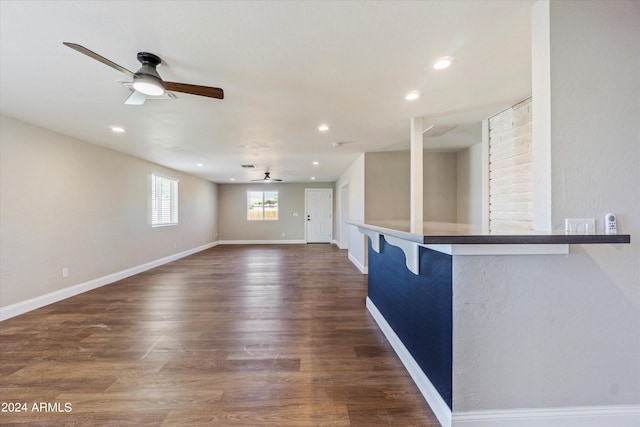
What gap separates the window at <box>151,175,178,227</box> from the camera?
18.4 feet

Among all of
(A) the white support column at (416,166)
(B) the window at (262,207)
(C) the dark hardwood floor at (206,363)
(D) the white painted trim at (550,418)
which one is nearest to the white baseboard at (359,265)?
(C) the dark hardwood floor at (206,363)

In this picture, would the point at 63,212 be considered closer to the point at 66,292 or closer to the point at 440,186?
the point at 66,292

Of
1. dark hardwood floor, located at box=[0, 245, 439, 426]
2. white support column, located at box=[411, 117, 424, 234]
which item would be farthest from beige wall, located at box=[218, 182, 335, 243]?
white support column, located at box=[411, 117, 424, 234]

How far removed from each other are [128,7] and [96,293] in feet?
13.0

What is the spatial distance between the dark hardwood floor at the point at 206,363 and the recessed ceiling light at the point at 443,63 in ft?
7.44

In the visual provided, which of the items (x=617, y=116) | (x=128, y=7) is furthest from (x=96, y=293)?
(x=617, y=116)

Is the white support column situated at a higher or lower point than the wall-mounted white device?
higher

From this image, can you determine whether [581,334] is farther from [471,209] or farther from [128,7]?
[471,209]

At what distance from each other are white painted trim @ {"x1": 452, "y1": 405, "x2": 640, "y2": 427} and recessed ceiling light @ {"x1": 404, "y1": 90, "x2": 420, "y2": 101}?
2366 millimetres

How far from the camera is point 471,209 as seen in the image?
14.5 feet

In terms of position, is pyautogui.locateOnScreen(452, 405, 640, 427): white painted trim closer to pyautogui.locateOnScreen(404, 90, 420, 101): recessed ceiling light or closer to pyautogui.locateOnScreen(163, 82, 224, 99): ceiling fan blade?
pyautogui.locateOnScreen(404, 90, 420, 101): recessed ceiling light

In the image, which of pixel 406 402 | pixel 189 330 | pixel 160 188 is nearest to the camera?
pixel 406 402

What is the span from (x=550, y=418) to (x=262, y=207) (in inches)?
343

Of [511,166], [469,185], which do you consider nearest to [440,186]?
[469,185]
